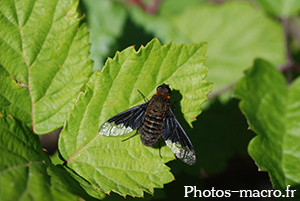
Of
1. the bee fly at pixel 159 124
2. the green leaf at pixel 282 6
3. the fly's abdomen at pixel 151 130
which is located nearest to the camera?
the fly's abdomen at pixel 151 130

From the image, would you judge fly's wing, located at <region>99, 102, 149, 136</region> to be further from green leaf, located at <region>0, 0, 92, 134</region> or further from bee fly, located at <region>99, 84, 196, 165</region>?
green leaf, located at <region>0, 0, 92, 134</region>

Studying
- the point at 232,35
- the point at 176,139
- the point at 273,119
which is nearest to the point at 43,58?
the point at 176,139

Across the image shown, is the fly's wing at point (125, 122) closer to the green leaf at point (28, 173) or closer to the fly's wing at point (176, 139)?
the fly's wing at point (176, 139)

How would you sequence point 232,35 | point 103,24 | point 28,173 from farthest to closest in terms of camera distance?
point 232,35 < point 103,24 < point 28,173

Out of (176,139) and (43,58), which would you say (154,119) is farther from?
(43,58)

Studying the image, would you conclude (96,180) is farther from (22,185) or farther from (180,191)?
(180,191)

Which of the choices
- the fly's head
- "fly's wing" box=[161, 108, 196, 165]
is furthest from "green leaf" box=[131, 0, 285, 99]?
the fly's head

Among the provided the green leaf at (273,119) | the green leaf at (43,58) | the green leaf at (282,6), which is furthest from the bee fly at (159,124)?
the green leaf at (282,6)
